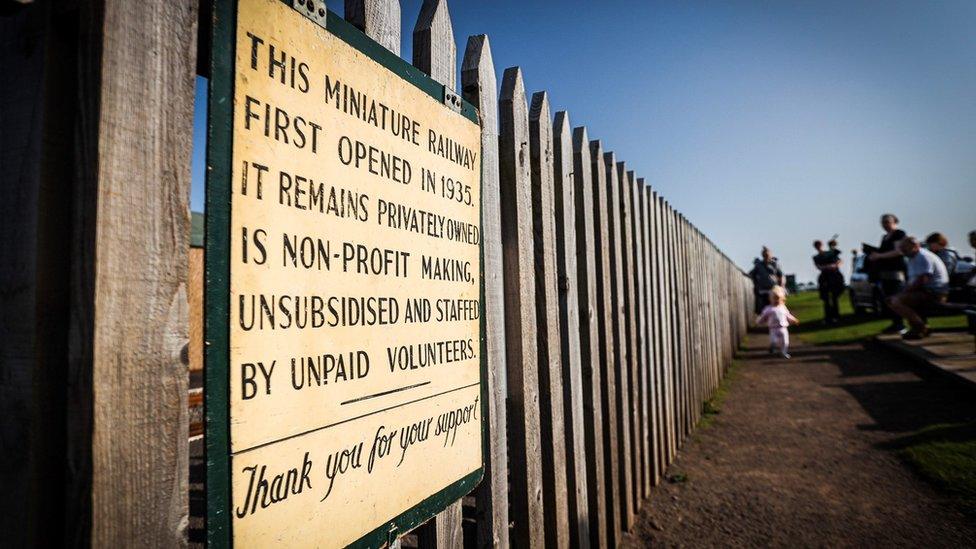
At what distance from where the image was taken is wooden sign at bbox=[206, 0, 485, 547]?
835mm

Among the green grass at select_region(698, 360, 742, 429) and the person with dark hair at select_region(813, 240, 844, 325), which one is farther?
the person with dark hair at select_region(813, 240, 844, 325)

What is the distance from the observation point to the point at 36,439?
0.70 m

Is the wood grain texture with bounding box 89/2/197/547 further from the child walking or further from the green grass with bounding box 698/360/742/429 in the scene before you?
the child walking

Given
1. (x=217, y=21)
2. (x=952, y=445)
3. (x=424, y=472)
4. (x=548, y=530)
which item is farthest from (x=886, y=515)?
(x=217, y=21)

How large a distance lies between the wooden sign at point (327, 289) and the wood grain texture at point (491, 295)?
196 mm

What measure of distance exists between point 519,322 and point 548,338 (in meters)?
→ 0.26

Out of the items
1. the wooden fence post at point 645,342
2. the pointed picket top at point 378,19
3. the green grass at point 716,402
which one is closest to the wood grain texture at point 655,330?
the wooden fence post at point 645,342

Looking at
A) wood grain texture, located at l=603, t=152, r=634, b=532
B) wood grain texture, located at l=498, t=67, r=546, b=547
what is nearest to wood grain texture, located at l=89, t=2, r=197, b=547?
wood grain texture, located at l=498, t=67, r=546, b=547

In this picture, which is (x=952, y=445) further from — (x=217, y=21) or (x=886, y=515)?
(x=217, y=21)

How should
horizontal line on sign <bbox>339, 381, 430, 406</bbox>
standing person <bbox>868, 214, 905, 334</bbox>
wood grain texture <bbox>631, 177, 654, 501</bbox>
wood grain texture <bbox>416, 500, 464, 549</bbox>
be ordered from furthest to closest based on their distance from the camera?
1. standing person <bbox>868, 214, 905, 334</bbox>
2. wood grain texture <bbox>631, 177, 654, 501</bbox>
3. wood grain texture <bbox>416, 500, 464, 549</bbox>
4. horizontal line on sign <bbox>339, 381, 430, 406</bbox>

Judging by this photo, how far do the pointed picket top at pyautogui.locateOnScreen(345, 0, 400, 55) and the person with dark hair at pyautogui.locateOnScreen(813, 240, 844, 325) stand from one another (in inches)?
564

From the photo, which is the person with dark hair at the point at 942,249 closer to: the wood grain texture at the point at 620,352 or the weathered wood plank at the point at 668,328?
the weathered wood plank at the point at 668,328

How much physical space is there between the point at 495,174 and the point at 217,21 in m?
1.06

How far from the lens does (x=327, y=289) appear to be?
1.00 m
